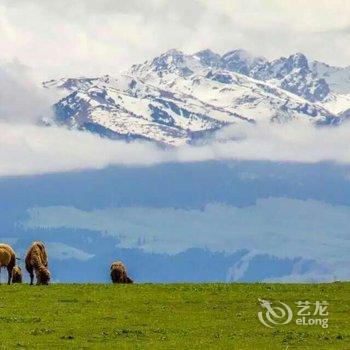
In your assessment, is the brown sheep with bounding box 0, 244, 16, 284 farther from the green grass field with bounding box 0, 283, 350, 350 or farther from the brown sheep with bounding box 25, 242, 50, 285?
the green grass field with bounding box 0, 283, 350, 350

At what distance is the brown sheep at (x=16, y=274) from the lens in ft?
198

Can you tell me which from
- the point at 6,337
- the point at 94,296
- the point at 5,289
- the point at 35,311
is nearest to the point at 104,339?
the point at 6,337

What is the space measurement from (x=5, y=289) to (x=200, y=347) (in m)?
17.0

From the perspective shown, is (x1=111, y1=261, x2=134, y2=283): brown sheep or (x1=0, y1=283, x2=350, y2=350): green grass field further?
(x1=111, y1=261, x2=134, y2=283): brown sheep

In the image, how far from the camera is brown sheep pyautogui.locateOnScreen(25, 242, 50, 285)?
58.0 m

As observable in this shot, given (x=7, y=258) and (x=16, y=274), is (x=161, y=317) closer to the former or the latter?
(x=7, y=258)

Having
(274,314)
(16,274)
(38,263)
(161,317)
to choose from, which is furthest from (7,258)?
(274,314)

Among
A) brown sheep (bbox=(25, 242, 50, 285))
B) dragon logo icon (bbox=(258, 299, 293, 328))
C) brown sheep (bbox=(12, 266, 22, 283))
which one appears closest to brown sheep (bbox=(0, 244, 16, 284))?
brown sheep (bbox=(12, 266, 22, 283))

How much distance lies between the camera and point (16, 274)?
2391 inches

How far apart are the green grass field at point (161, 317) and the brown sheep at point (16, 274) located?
4.70 metres

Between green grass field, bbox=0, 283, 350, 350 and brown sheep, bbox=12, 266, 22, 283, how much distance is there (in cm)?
470

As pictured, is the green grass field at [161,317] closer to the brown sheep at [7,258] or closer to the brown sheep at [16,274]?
the brown sheep at [7,258]

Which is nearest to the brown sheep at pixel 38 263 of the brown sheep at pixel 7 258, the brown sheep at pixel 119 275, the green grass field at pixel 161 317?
the brown sheep at pixel 7 258

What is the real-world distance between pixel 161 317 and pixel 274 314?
4.58 metres
